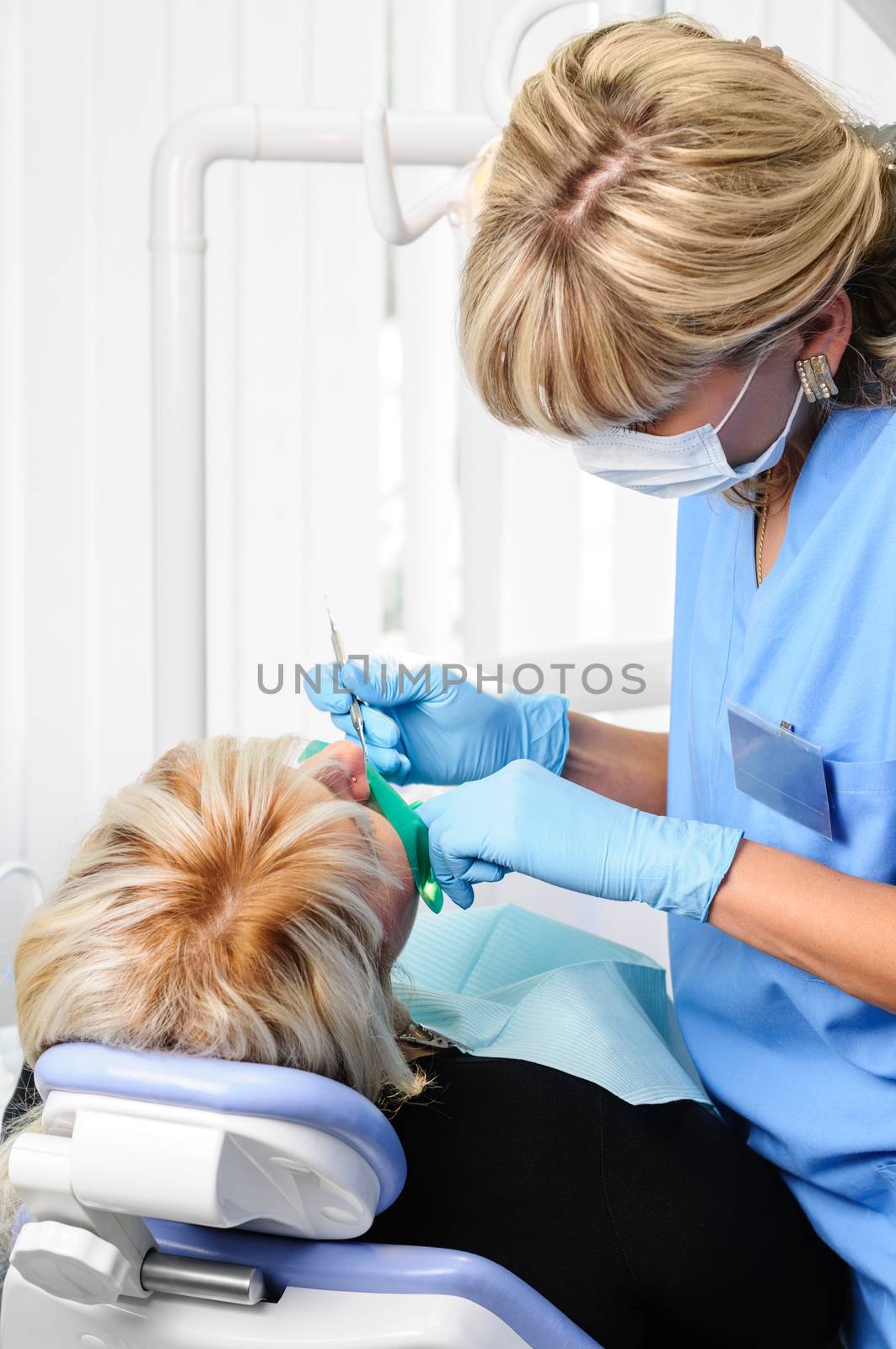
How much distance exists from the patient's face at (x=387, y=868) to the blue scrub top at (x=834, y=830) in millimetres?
358

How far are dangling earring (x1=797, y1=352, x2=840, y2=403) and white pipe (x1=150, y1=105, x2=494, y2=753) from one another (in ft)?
1.76

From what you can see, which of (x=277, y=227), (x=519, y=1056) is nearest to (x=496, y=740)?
(x=519, y=1056)

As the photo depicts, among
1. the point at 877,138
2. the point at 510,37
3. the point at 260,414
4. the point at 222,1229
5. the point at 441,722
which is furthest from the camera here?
the point at 260,414

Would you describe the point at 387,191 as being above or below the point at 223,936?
above

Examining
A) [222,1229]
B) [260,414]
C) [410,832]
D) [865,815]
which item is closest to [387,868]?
[410,832]

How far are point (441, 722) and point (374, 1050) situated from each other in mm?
535

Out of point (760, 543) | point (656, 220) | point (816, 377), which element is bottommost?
point (760, 543)

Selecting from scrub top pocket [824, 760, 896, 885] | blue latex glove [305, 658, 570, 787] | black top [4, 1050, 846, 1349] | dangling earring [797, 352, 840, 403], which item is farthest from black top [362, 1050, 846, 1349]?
dangling earring [797, 352, 840, 403]

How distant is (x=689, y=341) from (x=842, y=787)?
436 millimetres

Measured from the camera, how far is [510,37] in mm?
1333

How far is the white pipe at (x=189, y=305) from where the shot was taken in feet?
4.40

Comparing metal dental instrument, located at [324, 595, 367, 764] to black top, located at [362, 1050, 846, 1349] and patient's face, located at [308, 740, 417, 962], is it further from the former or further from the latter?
black top, located at [362, 1050, 846, 1349]

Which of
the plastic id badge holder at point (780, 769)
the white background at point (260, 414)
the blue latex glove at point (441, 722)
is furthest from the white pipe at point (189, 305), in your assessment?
the white background at point (260, 414)

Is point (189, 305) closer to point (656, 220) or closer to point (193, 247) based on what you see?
point (193, 247)
